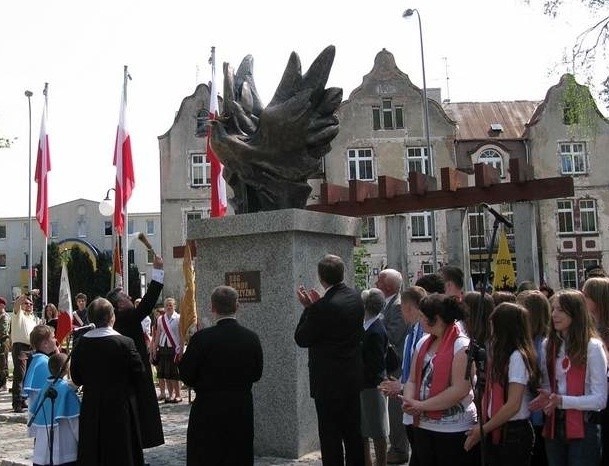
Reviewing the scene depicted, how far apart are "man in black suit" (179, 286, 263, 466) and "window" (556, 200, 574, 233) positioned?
40.0m

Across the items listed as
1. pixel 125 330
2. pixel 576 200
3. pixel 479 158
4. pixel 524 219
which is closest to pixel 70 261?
pixel 479 158

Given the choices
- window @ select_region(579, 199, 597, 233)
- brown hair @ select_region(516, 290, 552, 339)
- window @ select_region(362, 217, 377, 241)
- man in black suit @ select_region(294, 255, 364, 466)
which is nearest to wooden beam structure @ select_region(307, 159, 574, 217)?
man in black suit @ select_region(294, 255, 364, 466)

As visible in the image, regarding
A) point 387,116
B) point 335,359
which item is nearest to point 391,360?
point 335,359

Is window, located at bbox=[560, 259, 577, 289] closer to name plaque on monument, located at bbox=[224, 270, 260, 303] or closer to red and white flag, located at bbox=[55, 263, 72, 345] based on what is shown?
red and white flag, located at bbox=[55, 263, 72, 345]

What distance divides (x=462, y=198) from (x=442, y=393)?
9000 mm

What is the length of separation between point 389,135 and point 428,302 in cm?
3921

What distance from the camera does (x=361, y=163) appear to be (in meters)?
43.5

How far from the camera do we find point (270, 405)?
8.00 metres

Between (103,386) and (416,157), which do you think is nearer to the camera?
(103,386)

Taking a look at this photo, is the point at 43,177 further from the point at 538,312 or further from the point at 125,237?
the point at 538,312

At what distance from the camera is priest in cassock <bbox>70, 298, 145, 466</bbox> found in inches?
249

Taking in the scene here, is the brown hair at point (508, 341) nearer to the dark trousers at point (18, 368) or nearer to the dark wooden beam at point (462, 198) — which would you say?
the dark wooden beam at point (462, 198)

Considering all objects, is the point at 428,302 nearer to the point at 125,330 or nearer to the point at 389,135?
the point at 125,330

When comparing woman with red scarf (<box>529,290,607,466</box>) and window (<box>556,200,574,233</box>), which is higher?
window (<box>556,200,574,233</box>)
